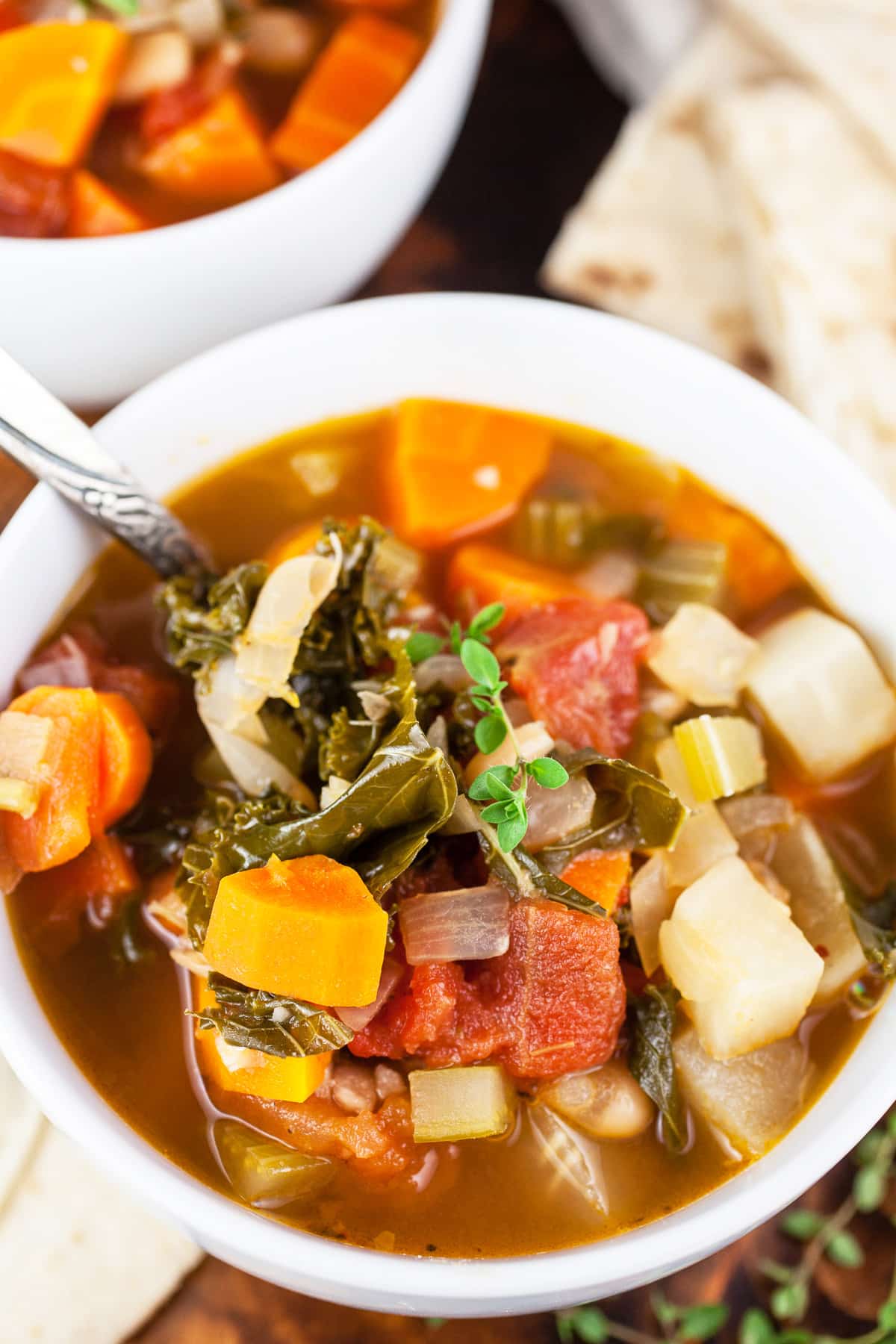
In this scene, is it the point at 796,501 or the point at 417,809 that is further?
the point at 796,501

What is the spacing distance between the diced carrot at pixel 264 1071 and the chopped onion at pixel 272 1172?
0.09 meters

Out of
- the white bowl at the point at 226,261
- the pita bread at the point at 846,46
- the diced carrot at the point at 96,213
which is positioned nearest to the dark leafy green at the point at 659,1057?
the white bowl at the point at 226,261

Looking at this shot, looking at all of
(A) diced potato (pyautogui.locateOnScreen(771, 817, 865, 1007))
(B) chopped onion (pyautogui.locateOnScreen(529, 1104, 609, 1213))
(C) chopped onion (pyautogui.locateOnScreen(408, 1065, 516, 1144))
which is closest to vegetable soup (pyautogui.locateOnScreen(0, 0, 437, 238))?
(A) diced potato (pyautogui.locateOnScreen(771, 817, 865, 1007))

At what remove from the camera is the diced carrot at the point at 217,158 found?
333cm

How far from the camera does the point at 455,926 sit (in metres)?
2.38

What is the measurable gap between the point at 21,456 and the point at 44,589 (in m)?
0.30

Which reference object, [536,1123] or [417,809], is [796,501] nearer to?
[417,809]

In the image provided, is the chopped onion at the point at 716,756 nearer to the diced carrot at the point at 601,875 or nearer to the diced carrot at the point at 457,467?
the diced carrot at the point at 601,875

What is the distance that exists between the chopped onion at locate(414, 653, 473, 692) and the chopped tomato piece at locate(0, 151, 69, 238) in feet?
4.89

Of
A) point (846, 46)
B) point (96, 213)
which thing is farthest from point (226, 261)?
point (846, 46)

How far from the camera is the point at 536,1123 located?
2525mm

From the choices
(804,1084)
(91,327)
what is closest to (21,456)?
(91,327)

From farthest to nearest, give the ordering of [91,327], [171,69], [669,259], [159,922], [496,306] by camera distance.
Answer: [669,259] → [171,69] → [91,327] → [496,306] → [159,922]

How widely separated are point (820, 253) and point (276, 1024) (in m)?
2.48
